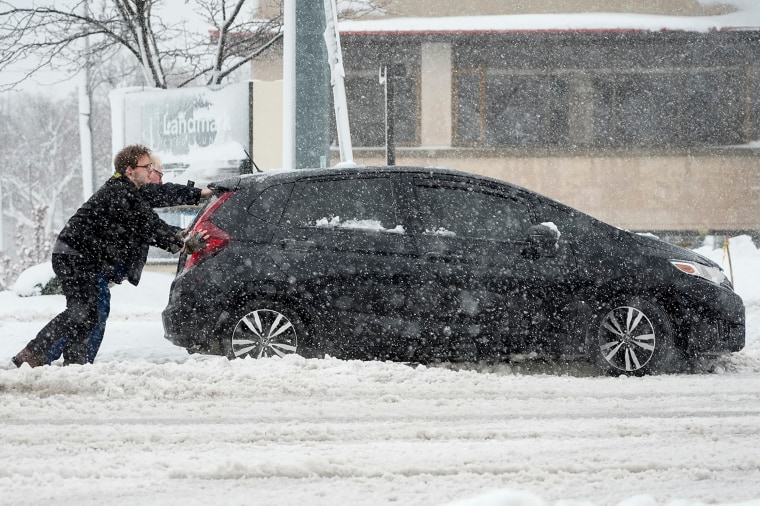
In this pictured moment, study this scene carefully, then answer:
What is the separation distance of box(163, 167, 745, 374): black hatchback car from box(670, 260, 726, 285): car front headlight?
1cm

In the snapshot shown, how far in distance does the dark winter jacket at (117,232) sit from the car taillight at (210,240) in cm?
16

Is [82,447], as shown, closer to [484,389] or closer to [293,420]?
[293,420]

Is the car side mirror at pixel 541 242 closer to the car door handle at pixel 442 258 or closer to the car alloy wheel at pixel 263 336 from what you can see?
the car door handle at pixel 442 258

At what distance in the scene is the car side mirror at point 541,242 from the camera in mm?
7691

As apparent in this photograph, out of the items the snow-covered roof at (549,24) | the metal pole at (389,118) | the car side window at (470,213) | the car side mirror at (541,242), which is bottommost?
the car side mirror at (541,242)

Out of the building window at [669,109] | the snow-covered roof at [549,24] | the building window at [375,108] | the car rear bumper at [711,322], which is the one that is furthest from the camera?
the building window at [375,108]

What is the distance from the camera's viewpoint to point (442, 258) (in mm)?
7684

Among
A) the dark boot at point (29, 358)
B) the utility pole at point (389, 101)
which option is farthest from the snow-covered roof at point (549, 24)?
the dark boot at point (29, 358)

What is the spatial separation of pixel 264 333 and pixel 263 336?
23 millimetres

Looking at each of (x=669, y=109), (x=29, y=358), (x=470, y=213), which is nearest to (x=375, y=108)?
Answer: (x=669, y=109)

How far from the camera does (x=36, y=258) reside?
2709 cm

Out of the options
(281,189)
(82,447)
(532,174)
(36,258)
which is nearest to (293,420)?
(82,447)

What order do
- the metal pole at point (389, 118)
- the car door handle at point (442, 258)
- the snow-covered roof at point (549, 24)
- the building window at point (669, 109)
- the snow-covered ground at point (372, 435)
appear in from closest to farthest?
the snow-covered ground at point (372, 435) → the car door handle at point (442, 258) → the metal pole at point (389, 118) → the snow-covered roof at point (549, 24) → the building window at point (669, 109)

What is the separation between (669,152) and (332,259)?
14.1 metres
